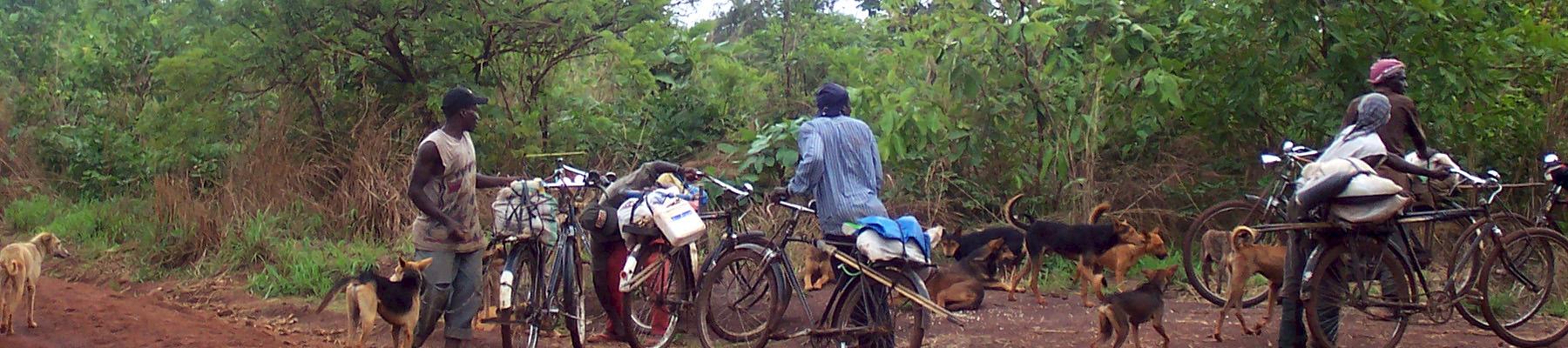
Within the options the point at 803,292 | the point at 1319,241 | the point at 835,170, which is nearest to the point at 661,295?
the point at 803,292

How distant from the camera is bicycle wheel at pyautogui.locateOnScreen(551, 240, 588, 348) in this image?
619 centimetres

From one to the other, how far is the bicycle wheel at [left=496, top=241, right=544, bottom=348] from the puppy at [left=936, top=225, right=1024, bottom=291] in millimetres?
2830

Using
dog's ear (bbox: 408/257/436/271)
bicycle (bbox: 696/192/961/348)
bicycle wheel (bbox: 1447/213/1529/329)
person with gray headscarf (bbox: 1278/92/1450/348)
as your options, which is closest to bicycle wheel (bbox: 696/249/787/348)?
bicycle (bbox: 696/192/961/348)

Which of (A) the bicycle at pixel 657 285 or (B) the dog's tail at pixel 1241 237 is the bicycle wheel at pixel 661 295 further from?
(B) the dog's tail at pixel 1241 237

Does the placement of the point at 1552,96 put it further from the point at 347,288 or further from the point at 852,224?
the point at 347,288

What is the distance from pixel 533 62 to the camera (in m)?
10.5

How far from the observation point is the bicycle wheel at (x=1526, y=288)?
656 centimetres

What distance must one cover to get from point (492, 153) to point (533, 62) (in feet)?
2.68

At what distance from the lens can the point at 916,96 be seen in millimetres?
9172

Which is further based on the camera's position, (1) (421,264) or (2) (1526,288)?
(2) (1526,288)

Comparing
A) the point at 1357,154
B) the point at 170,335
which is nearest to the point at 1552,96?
the point at 1357,154

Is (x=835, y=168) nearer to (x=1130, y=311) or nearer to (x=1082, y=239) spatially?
(x=1130, y=311)

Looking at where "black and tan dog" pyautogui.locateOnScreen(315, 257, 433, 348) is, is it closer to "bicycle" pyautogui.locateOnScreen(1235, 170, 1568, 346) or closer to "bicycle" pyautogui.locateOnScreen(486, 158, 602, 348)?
"bicycle" pyautogui.locateOnScreen(486, 158, 602, 348)

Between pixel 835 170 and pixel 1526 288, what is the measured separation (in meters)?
3.86
